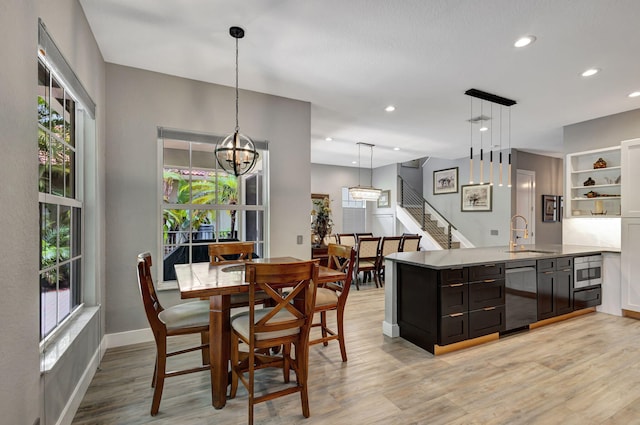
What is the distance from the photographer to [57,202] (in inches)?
81.6

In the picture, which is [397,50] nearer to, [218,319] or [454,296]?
[454,296]

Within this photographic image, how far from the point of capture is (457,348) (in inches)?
122

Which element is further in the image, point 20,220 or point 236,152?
point 236,152

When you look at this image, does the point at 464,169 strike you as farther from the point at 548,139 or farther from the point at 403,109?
the point at 403,109

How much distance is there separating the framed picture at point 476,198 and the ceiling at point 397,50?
274 centimetres

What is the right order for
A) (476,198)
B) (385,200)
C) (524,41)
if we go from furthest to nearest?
(385,200)
(476,198)
(524,41)

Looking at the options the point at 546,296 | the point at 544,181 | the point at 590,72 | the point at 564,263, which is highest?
the point at 590,72

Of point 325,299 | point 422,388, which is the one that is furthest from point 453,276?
point 325,299

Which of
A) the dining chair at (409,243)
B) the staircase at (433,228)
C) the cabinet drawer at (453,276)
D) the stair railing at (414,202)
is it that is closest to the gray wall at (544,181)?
the staircase at (433,228)

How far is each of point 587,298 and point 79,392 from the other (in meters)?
5.68

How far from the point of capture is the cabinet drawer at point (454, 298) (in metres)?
2.93

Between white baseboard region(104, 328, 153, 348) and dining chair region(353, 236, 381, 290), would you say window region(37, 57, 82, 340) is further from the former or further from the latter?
dining chair region(353, 236, 381, 290)

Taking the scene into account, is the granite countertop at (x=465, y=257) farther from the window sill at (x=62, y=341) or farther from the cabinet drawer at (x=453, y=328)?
the window sill at (x=62, y=341)

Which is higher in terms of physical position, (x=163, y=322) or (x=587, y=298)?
(x=163, y=322)
